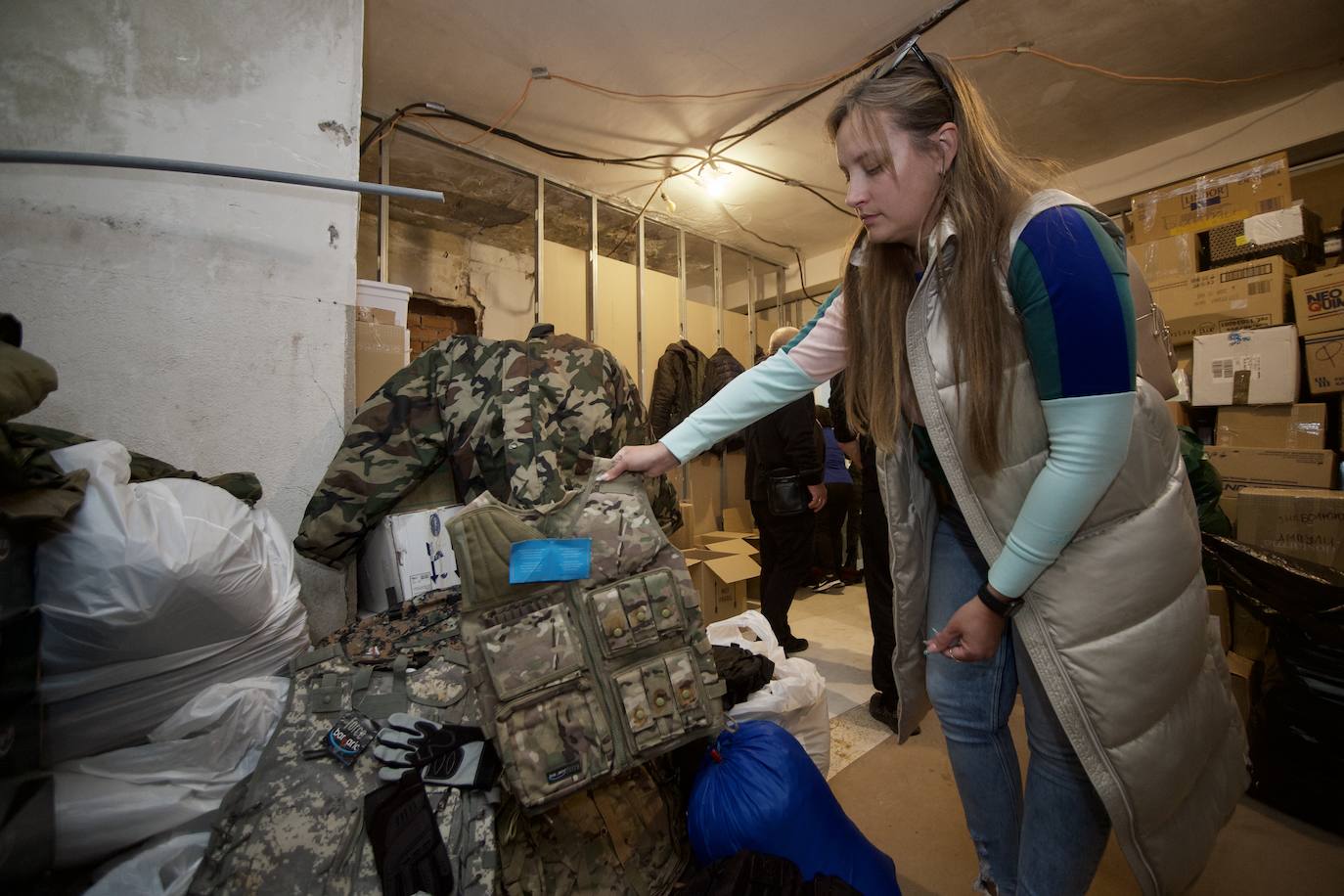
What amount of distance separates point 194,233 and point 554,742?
1.67m

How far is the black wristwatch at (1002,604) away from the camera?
0.73 m

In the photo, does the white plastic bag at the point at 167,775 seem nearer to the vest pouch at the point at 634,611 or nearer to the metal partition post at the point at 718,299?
the vest pouch at the point at 634,611

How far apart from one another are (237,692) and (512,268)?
4.24 metres

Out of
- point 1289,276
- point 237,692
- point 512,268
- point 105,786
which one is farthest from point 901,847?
point 512,268

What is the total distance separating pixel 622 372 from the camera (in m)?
2.12

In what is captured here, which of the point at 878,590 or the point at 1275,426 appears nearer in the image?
the point at 878,590

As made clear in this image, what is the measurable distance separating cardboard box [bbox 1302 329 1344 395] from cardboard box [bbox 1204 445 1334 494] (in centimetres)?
30

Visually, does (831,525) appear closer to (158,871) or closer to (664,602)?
(664,602)

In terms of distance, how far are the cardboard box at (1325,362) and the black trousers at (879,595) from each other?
7.65 ft

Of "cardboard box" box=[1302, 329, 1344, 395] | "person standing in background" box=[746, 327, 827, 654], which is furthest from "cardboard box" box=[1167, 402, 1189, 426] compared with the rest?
"person standing in background" box=[746, 327, 827, 654]

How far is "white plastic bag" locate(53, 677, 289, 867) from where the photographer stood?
3.02 ft

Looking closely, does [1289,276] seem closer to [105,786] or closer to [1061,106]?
[1061,106]

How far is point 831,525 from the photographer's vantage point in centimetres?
389

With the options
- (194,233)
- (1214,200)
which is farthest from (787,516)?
(1214,200)
